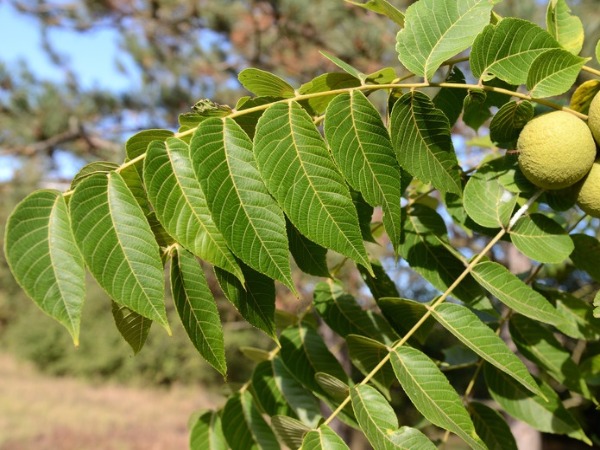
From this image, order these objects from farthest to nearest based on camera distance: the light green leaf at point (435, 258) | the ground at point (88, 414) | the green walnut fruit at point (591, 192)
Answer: the ground at point (88, 414) < the light green leaf at point (435, 258) < the green walnut fruit at point (591, 192)

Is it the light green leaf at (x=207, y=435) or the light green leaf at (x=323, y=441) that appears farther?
the light green leaf at (x=207, y=435)

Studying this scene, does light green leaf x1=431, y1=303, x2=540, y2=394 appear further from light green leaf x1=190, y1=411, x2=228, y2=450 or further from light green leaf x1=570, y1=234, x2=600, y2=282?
light green leaf x1=190, y1=411, x2=228, y2=450

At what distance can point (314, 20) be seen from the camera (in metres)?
6.15

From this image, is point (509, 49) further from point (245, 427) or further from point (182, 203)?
point (245, 427)

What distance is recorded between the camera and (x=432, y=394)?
85 cm

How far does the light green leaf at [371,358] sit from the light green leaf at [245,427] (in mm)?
293

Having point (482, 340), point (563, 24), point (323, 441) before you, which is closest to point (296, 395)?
point (323, 441)

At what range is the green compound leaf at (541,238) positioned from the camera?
1025 millimetres

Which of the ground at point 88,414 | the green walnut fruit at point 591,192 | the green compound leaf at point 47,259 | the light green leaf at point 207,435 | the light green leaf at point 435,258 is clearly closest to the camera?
the green compound leaf at point 47,259

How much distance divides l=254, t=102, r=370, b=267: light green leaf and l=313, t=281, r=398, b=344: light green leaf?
0.38 m

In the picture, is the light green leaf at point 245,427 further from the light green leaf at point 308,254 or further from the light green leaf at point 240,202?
the light green leaf at point 240,202

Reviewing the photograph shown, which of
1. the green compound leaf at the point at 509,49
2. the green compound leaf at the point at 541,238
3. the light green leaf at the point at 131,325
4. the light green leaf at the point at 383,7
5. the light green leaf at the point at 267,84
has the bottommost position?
the green compound leaf at the point at 541,238

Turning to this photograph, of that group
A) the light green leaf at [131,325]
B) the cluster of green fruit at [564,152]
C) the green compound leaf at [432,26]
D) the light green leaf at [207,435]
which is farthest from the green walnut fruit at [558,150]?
the light green leaf at [207,435]

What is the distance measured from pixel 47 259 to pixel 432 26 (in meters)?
0.69
